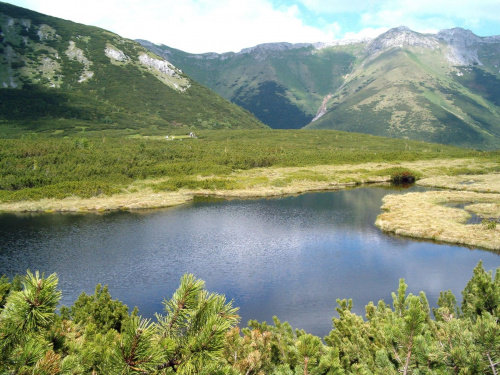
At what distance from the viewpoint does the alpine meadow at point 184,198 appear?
5.17 m

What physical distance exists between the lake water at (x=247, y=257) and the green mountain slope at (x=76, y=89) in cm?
8916

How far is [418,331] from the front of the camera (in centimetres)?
718

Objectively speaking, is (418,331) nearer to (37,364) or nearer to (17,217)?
(37,364)

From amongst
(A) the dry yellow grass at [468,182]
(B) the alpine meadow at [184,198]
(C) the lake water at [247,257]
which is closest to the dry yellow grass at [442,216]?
(B) the alpine meadow at [184,198]

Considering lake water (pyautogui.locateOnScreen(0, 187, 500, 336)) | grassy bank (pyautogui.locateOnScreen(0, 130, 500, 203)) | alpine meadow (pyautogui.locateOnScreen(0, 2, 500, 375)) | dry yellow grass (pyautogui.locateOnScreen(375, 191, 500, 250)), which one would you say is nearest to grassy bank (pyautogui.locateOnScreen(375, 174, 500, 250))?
dry yellow grass (pyautogui.locateOnScreen(375, 191, 500, 250))

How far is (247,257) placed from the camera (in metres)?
40.1

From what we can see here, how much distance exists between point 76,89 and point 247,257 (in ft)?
518

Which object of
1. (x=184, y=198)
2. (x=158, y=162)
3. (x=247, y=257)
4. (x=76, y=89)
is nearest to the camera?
(x=247, y=257)

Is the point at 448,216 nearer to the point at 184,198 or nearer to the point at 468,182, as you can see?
the point at 468,182

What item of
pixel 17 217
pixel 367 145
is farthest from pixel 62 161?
pixel 367 145

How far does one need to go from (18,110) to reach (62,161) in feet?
223

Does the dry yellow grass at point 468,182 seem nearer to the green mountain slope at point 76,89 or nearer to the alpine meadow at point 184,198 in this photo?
the alpine meadow at point 184,198

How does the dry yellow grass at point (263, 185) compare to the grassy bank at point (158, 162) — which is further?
the grassy bank at point (158, 162)

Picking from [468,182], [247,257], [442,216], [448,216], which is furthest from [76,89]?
[448,216]
